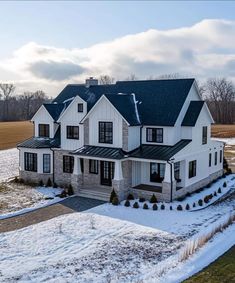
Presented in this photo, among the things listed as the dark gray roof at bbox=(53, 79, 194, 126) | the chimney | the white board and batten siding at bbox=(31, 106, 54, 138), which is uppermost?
the chimney

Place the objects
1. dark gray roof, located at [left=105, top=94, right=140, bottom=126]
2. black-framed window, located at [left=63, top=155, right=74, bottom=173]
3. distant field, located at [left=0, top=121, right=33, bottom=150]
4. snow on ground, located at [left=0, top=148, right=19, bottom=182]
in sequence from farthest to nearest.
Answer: distant field, located at [left=0, top=121, right=33, bottom=150] < snow on ground, located at [left=0, top=148, right=19, bottom=182] < black-framed window, located at [left=63, top=155, right=74, bottom=173] < dark gray roof, located at [left=105, top=94, right=140, bottom=126]

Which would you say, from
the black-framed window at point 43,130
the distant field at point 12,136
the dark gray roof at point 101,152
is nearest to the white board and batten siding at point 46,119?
the black-framed window at point 43,130

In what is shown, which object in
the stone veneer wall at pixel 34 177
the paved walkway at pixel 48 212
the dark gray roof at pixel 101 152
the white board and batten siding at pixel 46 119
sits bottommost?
the paved walkway at pixel 48 212

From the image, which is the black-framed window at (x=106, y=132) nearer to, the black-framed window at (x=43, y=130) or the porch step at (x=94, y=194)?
the porch step at (x=94, y=194)

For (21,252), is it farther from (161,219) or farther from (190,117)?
(190,117)

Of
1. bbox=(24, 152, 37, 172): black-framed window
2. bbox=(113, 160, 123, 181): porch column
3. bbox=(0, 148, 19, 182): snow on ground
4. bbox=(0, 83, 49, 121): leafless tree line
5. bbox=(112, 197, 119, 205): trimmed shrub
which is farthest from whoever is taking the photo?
bbox=(0, 83, 49, 121): leafless tree line

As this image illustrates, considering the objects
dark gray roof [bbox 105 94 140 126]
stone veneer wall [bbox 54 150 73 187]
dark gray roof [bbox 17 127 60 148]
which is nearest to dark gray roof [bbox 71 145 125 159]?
dark gray roof [bbox 105 94 140 126]

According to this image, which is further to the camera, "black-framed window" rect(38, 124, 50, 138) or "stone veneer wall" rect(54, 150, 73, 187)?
"black-framed window" rect(38, 124, 50, 138)

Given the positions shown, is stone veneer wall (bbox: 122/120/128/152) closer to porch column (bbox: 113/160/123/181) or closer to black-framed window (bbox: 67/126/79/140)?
porch column (bbox: 113/160/123/181)
